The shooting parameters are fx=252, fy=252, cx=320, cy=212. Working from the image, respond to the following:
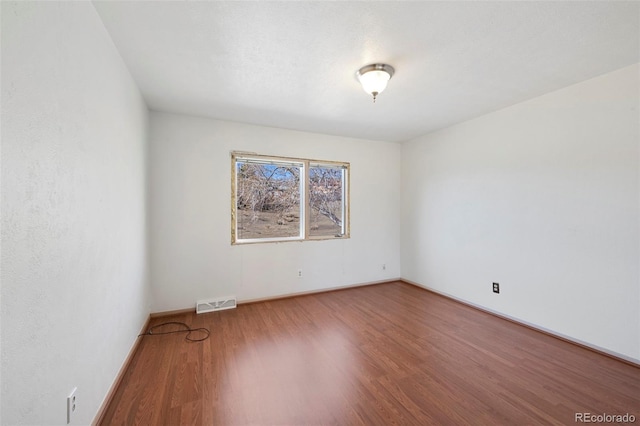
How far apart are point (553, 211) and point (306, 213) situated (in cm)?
293

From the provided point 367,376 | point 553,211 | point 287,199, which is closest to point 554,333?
point 553,211

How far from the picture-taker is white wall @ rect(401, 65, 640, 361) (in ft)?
7.14

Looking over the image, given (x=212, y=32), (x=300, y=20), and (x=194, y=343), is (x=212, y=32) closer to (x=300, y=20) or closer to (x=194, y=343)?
(x=300, y=20)

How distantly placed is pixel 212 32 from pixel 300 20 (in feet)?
1.99

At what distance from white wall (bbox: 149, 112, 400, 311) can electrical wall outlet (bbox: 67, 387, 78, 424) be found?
192 centimetres

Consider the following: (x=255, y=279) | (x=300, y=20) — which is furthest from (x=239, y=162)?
(x=300, y=20)

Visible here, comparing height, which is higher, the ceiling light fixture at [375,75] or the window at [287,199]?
the ceiling light fixture at [375,75]

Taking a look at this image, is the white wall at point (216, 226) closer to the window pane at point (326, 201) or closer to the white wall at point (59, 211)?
the window pane at point (326, 201)

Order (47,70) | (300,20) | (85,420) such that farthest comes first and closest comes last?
(300,20)
(85,420)
(47,70)

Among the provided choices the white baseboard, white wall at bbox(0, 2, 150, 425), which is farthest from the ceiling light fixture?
the white baseboard

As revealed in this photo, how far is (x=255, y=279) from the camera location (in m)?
3.54

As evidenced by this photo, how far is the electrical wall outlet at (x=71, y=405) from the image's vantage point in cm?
122

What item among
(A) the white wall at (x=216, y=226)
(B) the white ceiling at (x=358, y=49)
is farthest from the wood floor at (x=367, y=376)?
(B) the white ceiling at (x=358, y=49)

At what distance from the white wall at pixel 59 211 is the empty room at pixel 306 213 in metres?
0.01
